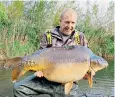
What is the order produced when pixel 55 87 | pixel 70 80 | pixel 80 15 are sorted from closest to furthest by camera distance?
pixel 70 80
pixel 55 87
pixel 80 15

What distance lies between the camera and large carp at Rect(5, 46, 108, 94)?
4.56m

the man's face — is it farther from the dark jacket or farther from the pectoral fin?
the pectoral fin

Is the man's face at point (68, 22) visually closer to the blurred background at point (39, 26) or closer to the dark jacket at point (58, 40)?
the dark jacket at point (58, 40)

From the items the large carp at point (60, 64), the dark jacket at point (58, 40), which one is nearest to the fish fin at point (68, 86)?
the large carp at point (60, 64)

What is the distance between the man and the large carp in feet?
1.16

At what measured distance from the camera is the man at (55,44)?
493 cm

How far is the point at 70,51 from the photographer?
4688 millimetres

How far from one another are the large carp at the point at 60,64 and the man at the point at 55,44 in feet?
1.16

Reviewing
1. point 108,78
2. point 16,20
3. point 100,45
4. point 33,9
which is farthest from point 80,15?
point 108,78

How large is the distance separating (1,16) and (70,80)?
1710 cm

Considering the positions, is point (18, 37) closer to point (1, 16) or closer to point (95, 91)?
point (1, 16)

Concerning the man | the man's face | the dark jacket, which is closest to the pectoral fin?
the man

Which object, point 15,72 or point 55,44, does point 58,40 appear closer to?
point 55,44

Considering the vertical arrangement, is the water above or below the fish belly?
below
